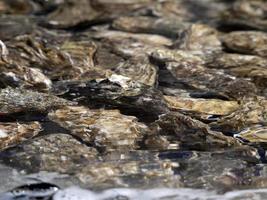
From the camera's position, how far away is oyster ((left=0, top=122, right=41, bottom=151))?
3.45m

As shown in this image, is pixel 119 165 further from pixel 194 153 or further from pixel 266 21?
pixel 266 21

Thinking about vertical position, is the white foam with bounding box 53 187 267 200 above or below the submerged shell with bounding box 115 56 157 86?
below

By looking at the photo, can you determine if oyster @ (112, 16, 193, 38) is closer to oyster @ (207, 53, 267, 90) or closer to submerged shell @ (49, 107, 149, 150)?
oyster @ (207, 53, 267, 90)

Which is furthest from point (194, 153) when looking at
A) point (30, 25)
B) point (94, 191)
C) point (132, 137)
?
point (30, 25)

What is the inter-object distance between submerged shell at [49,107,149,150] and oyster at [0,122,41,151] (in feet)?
Result: 0.62

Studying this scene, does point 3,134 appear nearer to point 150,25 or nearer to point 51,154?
point 51,154

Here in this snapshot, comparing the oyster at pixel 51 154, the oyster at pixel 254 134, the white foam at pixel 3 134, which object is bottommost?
the oyster at pixel 254 134

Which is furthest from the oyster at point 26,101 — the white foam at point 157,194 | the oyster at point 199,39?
the oyster at point 199,39

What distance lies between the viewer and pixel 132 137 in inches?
140

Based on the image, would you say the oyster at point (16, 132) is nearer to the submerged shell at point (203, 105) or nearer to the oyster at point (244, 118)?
the submerged shell at point (203, 105)

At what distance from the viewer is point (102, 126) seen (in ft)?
12.0

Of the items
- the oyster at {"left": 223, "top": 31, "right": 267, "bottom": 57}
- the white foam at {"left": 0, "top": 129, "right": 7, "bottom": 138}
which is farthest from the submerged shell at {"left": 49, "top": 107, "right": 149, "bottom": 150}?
the oyster at {"left": 223, "top": 31, "right": 267, "bottom": 57}

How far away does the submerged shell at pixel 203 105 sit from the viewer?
401 cm

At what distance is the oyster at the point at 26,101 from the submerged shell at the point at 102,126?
4.6 inches
